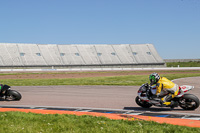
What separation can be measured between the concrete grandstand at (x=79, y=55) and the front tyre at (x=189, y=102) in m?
55.3

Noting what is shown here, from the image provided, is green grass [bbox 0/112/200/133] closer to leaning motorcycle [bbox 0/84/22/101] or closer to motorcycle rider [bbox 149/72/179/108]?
motorcycle rider [bbox 149/72/179/108]

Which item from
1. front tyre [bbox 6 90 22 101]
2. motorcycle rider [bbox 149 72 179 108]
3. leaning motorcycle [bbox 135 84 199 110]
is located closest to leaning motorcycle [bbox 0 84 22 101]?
front tyre [bbox 6 90 22 101]

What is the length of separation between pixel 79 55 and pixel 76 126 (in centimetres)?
6444

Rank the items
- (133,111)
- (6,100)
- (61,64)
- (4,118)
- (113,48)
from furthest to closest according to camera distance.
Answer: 1. (113,48)
2. (61,64)
3. (6,100)
4. (133,111)
5. (4,118)

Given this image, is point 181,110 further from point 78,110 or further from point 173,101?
point 78,110

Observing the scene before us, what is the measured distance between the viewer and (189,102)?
388 inches

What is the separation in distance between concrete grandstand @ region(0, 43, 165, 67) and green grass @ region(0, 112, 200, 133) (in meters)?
55.5

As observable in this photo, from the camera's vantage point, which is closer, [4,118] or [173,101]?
[4,118]

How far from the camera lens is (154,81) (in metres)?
9.90

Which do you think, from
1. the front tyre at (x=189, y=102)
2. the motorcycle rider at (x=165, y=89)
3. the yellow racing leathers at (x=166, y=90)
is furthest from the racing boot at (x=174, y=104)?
the front tyre at (x=189, y=102)

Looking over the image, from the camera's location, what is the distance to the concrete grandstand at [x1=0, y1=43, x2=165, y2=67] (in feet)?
211

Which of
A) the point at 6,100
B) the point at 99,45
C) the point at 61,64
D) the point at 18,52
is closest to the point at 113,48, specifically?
the point at 99,45

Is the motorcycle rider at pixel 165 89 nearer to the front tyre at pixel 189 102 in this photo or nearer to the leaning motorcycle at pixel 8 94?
the front tyre at pixel 189 102

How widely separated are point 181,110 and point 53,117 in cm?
475
